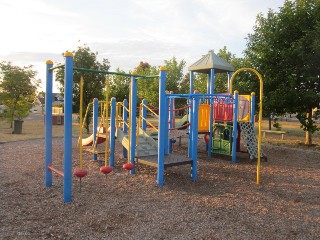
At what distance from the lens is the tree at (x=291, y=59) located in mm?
13445

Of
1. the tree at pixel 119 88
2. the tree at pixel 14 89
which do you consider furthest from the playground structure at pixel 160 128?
the tree at pixel 119 88

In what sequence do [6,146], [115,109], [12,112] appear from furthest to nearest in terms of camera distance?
[12,112] < [6,146] < [115,109]

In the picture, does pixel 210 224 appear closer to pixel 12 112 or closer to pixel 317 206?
pixel 317 206

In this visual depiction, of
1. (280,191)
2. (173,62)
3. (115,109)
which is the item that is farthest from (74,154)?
(173,62)

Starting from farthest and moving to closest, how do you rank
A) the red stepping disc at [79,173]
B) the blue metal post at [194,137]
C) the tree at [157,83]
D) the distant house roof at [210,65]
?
the tree at [157,83] → the distant house roof at [210,65] → the blue metal post at [194,137] → the red stepping disc at [79,173]

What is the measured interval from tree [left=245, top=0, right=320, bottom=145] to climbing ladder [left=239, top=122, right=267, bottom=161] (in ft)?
13.0

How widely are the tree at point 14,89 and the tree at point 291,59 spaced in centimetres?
1426

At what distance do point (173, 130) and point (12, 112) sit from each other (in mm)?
13286

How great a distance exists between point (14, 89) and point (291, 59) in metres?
16.2

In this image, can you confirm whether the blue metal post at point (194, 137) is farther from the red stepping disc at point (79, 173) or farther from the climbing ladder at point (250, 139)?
the climbing ladder at point (250, 139)

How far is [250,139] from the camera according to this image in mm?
10609

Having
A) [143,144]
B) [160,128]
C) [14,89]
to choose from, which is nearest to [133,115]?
[160,128]

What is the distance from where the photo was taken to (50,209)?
5.29 m

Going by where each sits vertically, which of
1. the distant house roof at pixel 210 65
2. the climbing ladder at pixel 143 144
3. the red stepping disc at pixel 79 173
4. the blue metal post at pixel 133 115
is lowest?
the red stepping disc at pixel 79 173
